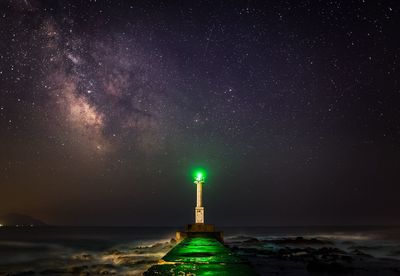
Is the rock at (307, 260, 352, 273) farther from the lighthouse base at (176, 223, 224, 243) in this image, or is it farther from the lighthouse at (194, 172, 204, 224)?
the lighthouse at (194, 172, 204, 224)

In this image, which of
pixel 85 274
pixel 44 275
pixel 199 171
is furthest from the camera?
pixel 199 171

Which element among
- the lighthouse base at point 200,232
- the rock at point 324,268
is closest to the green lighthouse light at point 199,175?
the lighthouse base at point 200,232

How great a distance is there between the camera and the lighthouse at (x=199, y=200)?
2773 centimetres

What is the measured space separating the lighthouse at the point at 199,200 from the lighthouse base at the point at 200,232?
939mm

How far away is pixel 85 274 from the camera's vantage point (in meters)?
20.0

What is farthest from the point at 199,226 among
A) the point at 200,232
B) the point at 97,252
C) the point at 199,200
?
the point at 97,252

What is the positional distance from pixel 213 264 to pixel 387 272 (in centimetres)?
1792

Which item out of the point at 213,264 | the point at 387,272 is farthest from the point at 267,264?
the point at 213,264

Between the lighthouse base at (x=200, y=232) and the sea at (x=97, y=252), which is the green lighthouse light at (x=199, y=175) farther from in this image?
the sea at (x=97, y=252)

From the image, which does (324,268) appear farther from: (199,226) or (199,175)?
(199,175)

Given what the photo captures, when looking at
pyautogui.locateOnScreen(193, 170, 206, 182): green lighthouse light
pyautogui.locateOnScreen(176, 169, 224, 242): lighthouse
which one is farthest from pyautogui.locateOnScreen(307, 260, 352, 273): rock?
pyautogui.locateOnScreen(193, 170, 206, 182): green lighthouse light

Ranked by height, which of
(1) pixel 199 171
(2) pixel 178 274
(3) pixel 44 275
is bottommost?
(3) pixel 44 275

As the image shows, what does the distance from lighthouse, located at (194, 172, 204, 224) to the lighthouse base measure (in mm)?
939

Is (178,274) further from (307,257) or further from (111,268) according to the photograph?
(307,257)
